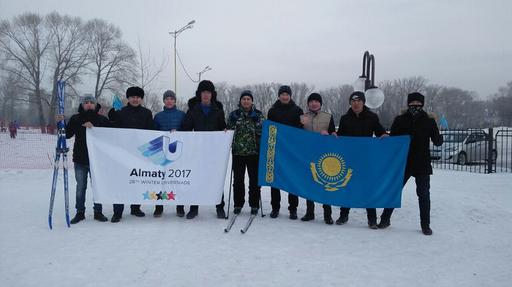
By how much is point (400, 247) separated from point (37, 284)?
13.6ft

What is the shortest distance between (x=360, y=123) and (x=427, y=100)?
90.3 m

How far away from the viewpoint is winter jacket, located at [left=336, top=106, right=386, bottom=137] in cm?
599

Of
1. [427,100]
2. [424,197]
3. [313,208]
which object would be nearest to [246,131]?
[313,208]

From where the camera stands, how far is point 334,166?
6.05 m

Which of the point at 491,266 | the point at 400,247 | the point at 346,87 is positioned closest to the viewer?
the point at 491,266

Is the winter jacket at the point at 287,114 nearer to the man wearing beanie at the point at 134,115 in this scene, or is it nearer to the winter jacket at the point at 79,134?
the man wearing beanie at the point at 134,115

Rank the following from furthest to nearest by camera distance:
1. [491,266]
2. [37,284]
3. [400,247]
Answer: [400,247] → [491,266] → [37,284]

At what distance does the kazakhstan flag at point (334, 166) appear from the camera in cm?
588

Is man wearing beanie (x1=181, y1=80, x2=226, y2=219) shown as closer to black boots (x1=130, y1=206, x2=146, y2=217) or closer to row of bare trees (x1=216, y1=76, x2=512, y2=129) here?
black boots (x1=130, y1=206, x2=146, y2=217)

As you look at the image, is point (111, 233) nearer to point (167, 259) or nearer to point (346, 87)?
point (167, 259)

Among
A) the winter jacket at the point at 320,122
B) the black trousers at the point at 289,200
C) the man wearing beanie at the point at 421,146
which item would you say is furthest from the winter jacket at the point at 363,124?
the black trousers at the point at 289,200

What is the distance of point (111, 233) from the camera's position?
5297 millimetres

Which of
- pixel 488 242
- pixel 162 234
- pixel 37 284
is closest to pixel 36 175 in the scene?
pixel 162 234

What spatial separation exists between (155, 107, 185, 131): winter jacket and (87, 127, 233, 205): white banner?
26 centimetres
